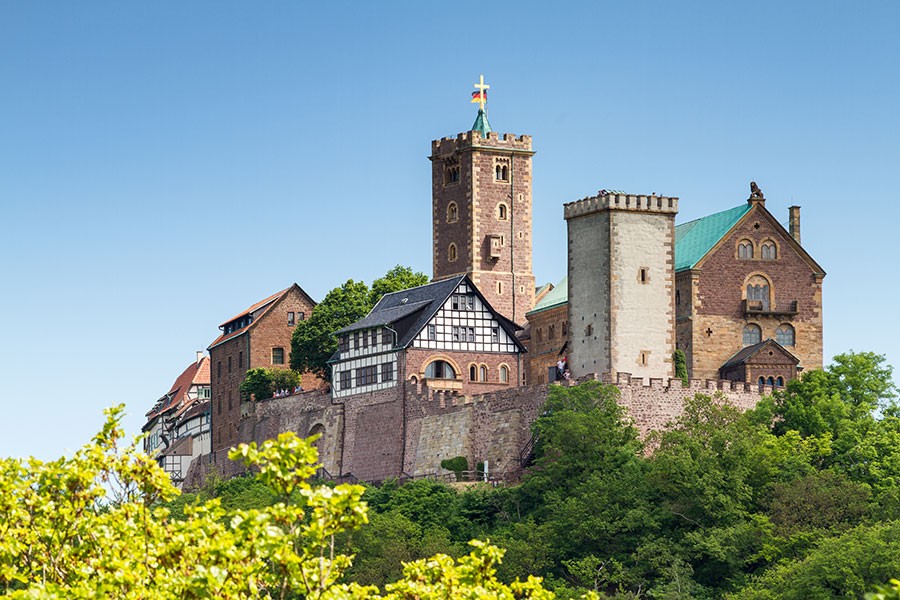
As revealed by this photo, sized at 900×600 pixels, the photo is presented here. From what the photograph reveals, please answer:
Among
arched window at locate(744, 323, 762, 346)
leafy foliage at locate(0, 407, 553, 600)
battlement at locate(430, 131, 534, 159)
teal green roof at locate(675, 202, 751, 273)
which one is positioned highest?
battlement at locate(430, 131, 534, 159)

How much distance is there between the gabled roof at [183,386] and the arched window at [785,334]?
4742 cm

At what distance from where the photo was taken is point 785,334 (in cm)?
9144

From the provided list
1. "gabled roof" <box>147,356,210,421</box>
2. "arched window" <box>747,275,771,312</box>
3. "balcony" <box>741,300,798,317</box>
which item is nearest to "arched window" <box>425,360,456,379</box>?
"balcony" <box>741,300,798,317</box>

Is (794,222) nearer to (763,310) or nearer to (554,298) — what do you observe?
(763,310)

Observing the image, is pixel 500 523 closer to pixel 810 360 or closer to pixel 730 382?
pixel 730 382

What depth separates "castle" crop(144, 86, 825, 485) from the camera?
277 feet

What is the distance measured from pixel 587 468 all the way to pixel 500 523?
4.21m

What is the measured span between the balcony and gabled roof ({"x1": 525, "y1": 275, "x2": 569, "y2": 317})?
9703 millimetres

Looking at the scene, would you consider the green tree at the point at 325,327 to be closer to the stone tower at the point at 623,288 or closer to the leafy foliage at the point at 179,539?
the stone tower at the point at 623,288

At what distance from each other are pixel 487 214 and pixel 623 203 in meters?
18.3

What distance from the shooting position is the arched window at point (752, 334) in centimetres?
9075

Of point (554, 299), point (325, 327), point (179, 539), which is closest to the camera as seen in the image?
point (179, 539)

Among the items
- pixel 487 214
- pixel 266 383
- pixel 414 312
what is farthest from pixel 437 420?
pixel 266 383

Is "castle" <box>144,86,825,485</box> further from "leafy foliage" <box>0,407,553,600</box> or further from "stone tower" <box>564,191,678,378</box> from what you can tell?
"leafy foliage" <box>0,407,553,600</box>
